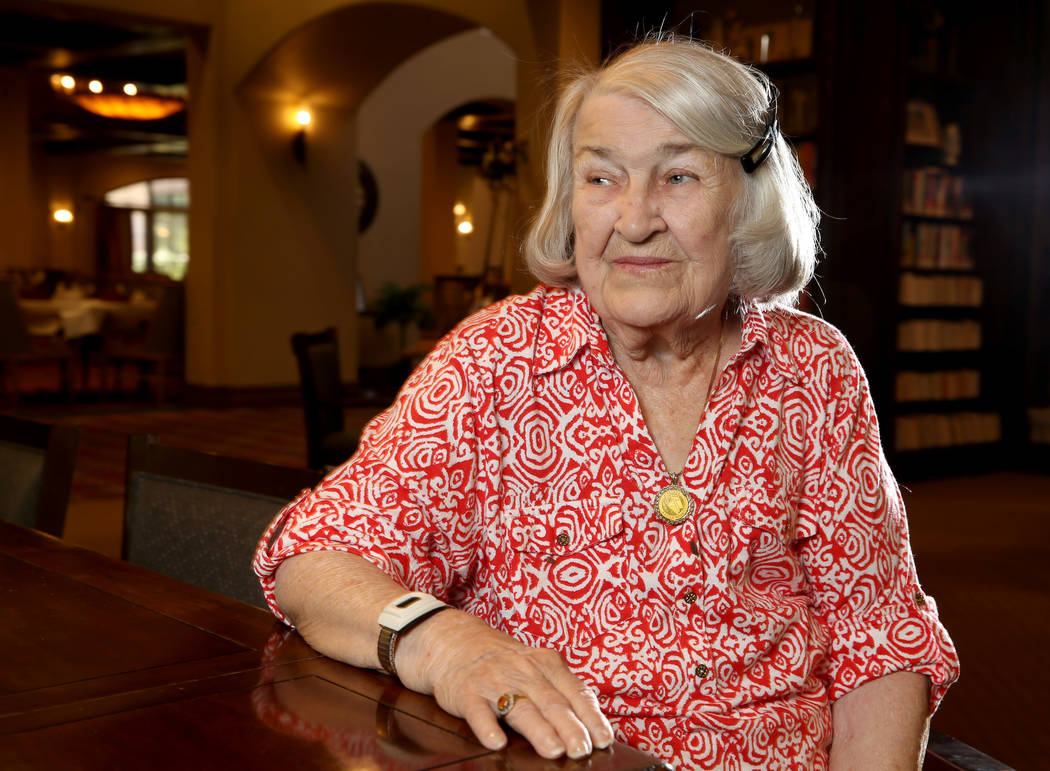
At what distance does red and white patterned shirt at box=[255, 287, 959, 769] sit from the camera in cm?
129

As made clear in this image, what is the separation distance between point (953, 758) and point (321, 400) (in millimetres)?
3482

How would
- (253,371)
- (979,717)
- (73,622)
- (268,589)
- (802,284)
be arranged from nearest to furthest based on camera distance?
(73,622)
(268,589)
(802,284)
(979,717)
(253,371)

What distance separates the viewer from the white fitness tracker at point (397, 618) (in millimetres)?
1052

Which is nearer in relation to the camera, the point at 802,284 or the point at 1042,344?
the point at 802,284

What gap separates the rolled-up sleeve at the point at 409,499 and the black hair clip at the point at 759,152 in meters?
0.42

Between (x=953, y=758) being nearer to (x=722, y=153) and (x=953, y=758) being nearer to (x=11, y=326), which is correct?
(x=722, y=153)

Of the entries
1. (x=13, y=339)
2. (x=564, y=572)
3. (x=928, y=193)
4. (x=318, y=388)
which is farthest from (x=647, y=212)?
(x=13, y=339)

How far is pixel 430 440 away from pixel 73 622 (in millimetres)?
411

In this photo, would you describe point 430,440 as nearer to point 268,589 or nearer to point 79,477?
point 268,589

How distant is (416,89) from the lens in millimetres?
13641

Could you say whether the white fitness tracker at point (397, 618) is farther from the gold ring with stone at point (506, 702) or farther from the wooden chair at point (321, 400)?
the wooden chair at point (321, 400)

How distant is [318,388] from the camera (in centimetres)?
449

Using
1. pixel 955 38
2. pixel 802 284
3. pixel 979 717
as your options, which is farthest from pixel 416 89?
pixel 802 284

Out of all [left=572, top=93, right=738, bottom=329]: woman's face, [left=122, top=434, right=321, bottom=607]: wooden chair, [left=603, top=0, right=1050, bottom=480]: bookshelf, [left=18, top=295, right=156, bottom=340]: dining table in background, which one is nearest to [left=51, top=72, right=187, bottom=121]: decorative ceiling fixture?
[left=18, top=295, right=156, bottom=340]: dining table in background
